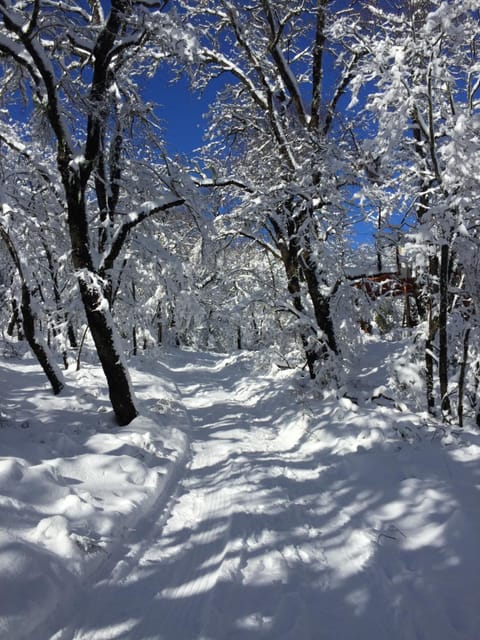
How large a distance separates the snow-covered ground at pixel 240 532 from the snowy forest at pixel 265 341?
0.08ft

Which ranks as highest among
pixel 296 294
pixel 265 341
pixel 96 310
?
pixel 296 294

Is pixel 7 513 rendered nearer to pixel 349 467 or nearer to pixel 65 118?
pixel 349 467

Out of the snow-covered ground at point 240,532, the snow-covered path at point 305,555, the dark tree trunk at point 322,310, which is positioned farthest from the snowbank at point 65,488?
the dark tree trunk at point 322,310

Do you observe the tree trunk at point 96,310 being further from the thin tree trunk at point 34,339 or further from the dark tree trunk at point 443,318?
the dark tree trunk at point 443,318

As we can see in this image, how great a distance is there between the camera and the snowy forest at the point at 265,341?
2.92 m

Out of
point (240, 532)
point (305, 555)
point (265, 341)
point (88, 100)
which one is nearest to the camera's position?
point (305, 555)

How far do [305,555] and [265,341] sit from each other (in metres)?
9.67

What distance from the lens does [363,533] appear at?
3.78 meters

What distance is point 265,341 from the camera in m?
13.0

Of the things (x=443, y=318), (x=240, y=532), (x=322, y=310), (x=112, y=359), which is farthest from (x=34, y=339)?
(x=443, y=318)

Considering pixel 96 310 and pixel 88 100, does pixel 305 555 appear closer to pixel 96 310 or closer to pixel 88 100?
pixel 96 310

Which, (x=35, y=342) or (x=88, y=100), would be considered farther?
(x=35, y=342)

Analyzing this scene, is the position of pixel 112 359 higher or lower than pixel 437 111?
lower

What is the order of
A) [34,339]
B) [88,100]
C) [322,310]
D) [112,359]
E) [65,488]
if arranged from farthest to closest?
[322,310]
[34,339]
[112,359]
[88,100]
[65,488]
